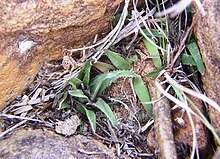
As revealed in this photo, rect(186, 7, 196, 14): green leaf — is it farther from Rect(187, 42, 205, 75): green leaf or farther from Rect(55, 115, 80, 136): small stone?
Rect(55, 115, 80, 136): small stone

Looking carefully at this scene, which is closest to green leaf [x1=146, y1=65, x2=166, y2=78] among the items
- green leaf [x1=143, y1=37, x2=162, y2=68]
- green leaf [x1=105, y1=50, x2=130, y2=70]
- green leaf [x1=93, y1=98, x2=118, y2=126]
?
green leaf [x1=143, y1=37, x2=162, y2=68]

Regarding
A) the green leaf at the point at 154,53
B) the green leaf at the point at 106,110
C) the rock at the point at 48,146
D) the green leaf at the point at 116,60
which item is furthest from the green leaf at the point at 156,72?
the rock at the point at 48,146

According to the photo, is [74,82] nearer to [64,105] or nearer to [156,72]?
[64,105]

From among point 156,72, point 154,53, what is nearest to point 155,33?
point 154,53

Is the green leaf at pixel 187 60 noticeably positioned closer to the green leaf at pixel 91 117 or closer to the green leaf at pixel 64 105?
the green leaf at pixel 91 117

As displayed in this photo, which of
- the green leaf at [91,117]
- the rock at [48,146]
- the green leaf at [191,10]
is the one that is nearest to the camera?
the rock at [48,146]
